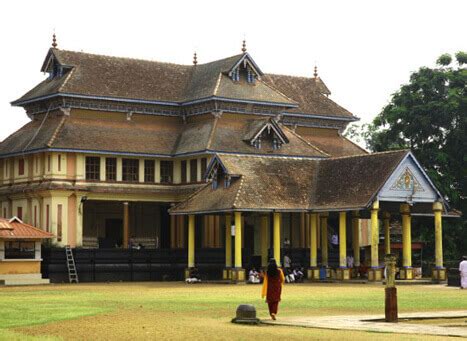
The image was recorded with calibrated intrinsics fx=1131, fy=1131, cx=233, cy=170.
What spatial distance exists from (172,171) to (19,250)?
13239mm

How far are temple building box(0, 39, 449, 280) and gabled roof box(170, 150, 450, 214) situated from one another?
3.2 inches

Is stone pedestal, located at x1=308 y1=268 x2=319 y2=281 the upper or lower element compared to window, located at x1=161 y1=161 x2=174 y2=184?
lower

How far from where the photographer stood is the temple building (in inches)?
2201

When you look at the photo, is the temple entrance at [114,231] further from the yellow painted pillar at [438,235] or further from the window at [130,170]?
the yellow painted pillar at [438,235]

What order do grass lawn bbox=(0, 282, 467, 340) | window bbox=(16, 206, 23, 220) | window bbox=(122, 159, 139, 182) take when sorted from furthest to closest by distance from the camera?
window bbox=(16, 206, 23, 220) → window bbox=(122, 159, 139, 182) → grass lawn bbox=(0, 282, 467, 340)

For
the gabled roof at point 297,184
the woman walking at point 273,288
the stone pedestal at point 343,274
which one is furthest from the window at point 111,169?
the woman walking at point 273,288

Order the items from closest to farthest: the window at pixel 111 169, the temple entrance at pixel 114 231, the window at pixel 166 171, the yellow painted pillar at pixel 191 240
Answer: the yellow painted pillar at pixel 191 240, the window at pixel 111 169, the window at pixel 166 171, the temple entrance at pixel 114 231

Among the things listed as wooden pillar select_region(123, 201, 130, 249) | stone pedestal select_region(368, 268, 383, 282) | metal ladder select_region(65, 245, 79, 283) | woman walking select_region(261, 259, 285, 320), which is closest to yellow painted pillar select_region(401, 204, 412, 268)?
stone pedestal select_region(368, 268, 383, 282)

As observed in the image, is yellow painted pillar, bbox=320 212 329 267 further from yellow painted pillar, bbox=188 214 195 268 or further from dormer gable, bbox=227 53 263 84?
dormer gable, bbox=227 53 263 84

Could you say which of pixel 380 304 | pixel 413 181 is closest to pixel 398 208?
pixel 413 181

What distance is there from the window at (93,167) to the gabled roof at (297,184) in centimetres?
830

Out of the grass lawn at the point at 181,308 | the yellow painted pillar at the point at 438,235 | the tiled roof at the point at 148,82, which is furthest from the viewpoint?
the tiled roof at the point at 148,82

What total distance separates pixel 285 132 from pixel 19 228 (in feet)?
63.4

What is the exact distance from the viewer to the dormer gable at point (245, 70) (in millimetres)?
67062
